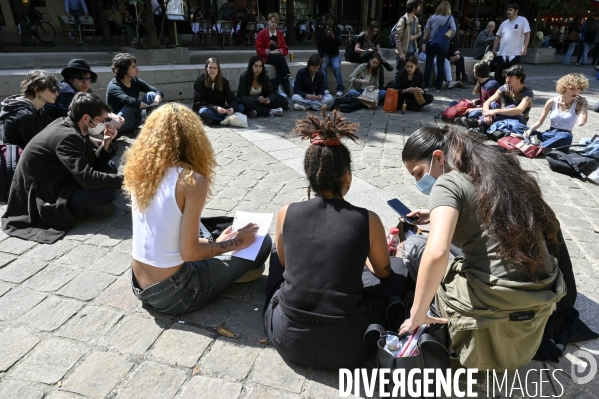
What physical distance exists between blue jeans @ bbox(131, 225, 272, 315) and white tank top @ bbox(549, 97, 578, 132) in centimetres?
495

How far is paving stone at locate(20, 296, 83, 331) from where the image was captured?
8.11ft

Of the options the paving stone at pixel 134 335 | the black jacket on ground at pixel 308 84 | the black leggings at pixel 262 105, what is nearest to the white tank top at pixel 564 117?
the black jacket on ground at pixel 308 84

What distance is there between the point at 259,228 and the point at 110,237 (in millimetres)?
1505

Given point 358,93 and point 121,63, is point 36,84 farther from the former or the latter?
point 358,93

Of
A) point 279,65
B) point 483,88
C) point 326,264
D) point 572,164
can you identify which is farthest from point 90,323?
point 279,65

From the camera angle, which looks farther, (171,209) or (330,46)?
(330,46)

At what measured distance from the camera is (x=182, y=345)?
234 cm

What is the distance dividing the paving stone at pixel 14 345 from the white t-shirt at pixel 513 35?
30.6 ft

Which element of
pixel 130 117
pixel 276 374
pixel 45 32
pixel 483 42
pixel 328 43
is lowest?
pixel 276 374

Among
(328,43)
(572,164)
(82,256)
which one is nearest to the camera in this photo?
(82,256)

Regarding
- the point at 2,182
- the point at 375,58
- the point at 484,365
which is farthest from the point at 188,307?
the point at 375,58

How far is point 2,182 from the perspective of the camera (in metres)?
3.97

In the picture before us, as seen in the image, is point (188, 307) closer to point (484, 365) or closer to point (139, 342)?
point (139, 342)

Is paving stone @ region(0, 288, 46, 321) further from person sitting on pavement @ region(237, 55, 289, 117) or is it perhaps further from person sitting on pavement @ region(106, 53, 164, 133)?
person sitting on pavement @ region(237, 55, 289, 117)
